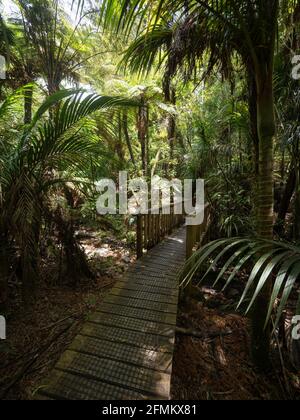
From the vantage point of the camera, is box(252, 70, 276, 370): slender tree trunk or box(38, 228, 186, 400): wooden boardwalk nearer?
box(38, 228, 186, 400): wooden boardwalk

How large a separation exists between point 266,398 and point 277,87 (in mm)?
3632

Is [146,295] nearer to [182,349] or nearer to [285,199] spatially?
[182,349]

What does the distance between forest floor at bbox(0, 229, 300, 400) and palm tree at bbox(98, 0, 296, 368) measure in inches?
10.7

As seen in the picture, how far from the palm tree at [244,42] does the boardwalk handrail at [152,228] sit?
230 cm

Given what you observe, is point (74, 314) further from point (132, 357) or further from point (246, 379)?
point (246, 379)

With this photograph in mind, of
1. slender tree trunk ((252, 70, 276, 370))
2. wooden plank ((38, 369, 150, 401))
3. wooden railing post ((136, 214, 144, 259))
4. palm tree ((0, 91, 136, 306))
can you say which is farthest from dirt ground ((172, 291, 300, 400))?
palm tree ((0, 91, 136, 306))

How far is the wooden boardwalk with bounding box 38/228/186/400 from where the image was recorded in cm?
174

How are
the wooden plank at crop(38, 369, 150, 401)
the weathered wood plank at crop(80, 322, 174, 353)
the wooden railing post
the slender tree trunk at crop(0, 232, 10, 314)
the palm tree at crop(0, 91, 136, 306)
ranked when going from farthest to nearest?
the wooden railing post
the slender tree trunk at crop(0, 232, 10, 314)
the palm tree at crop(0, 91, 136, 306)
the weathered wood plank at crop(80, 322, 174, 353)
the wooden plank at crop(38, 369, 150, 401)

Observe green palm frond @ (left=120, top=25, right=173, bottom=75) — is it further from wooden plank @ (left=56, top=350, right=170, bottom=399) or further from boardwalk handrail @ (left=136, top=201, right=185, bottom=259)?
wooden plank @ (left=56, top=350, right=170, bottom=399)

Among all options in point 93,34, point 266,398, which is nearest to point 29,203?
point 266,398

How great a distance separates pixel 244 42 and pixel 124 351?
281 centimetres

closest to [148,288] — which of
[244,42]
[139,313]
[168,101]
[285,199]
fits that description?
[139,313]

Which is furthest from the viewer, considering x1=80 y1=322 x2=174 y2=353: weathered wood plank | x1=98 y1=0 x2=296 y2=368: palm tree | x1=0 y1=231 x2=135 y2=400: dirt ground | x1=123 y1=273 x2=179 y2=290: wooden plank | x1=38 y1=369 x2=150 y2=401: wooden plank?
x1=123 y1=273 x2=179 y2=290: wooden plank

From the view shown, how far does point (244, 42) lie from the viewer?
74.7 inches
